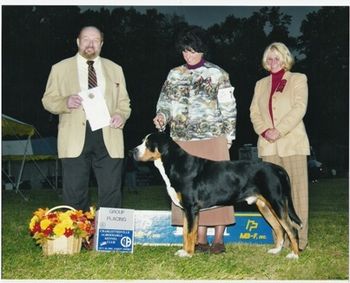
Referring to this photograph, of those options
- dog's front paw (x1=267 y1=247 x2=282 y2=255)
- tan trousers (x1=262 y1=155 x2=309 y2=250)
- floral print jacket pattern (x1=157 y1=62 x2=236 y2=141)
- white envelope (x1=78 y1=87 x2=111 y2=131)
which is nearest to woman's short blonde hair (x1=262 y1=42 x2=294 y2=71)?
floral print jacket pattern (x1=157 y1=62 x2=236 y2=141)

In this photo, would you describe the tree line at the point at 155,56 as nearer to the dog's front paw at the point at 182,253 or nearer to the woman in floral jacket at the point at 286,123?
the woman in floral jacket at the point at 286,123

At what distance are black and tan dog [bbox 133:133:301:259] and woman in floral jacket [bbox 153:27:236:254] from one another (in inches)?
10.6

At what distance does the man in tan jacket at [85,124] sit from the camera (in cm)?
503

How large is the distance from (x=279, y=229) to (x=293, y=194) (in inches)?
14.9

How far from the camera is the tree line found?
30.8ft

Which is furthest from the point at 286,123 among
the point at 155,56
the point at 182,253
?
the point at 155,56

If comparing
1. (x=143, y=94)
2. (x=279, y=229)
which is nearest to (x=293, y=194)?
(x=279, y=229)

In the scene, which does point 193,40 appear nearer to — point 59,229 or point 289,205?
point 289,205

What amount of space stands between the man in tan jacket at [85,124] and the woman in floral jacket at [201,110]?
1.52ft

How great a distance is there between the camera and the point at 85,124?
16.6ft

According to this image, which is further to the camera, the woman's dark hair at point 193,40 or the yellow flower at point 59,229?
the woman's dark hair at point 193,40

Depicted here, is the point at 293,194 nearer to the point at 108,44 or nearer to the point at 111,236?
the point at 111,236

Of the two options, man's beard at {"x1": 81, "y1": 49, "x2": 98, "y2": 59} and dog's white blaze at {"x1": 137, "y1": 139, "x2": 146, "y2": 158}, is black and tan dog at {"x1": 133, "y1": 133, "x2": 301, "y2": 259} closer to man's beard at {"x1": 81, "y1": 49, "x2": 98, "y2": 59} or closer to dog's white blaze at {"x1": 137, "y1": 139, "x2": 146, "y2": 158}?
dog's white blaze at {"x1": 137, "y1": 139, "x2": 146, "y2": 158}

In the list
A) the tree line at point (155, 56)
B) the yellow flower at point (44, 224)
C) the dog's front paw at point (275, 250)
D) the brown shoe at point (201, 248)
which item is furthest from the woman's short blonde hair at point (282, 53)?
the yellow flower at point (44, 224)
